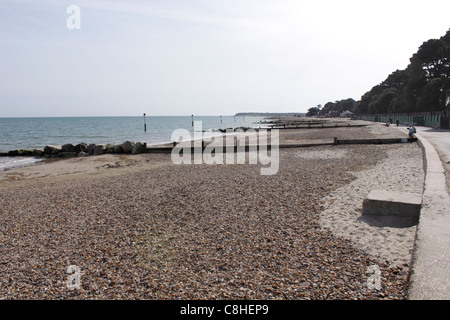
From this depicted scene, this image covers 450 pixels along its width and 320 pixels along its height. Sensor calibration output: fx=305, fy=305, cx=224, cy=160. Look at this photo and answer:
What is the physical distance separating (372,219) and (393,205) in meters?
0.49

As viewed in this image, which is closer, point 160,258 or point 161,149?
point 160,258

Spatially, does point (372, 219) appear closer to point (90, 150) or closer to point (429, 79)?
point (90, 150)

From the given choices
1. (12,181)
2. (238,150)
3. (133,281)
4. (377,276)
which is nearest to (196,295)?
(133,281)

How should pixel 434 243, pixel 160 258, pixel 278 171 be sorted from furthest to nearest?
pixel 278 171
pixel 160 258
pixel 434 243

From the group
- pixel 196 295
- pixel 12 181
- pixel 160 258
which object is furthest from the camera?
pixel 12 181

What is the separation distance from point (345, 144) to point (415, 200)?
612 inches

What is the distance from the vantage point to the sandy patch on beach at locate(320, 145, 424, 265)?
4.67 meters

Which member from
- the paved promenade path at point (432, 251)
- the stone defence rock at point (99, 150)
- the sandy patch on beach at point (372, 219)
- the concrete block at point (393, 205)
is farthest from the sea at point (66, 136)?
the paved promenade path at point (432, 251)

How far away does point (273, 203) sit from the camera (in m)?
7.38

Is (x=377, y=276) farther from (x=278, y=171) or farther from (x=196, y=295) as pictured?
(x=278, y=171)

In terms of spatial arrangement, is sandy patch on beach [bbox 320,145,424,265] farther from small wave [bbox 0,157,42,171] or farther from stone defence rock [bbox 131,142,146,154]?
small wave [bbox 0,157,42,171]

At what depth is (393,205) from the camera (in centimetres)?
587

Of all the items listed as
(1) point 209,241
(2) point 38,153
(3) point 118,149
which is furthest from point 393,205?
(2) point 38,153

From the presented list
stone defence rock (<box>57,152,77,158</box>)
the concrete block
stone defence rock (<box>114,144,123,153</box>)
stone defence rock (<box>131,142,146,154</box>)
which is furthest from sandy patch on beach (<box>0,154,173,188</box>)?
the concrete block
